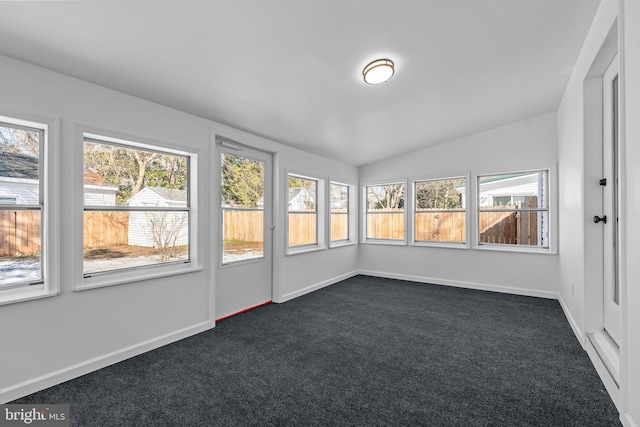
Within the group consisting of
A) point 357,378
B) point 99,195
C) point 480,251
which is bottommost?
point 357,378

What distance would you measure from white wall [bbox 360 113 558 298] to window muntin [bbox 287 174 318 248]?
1.46 m

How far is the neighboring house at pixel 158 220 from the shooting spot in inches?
112

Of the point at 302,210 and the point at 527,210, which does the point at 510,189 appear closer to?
the point at 527,210

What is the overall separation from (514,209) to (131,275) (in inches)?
203

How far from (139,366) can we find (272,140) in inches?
115

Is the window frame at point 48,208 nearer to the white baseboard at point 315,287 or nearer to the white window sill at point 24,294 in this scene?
the white window sill at point 24,294

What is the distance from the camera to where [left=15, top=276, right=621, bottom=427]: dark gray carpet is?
6.04 ft

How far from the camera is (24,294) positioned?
83.6 inches

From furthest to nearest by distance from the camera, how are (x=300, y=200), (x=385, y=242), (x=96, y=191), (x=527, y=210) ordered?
(x=385, y=242)
(x=300, y=200)
(x=527, y=210)
(x=96, y=191)

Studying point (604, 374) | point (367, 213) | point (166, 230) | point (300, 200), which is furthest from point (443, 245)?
point (166, 230)

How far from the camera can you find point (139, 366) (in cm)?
245

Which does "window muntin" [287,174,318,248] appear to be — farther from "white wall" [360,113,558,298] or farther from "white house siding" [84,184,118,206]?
"white house siding" [84,184,118,206]

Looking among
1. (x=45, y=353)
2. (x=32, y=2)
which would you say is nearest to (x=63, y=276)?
(x=45, y=353)

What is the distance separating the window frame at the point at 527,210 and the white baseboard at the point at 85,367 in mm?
4382
